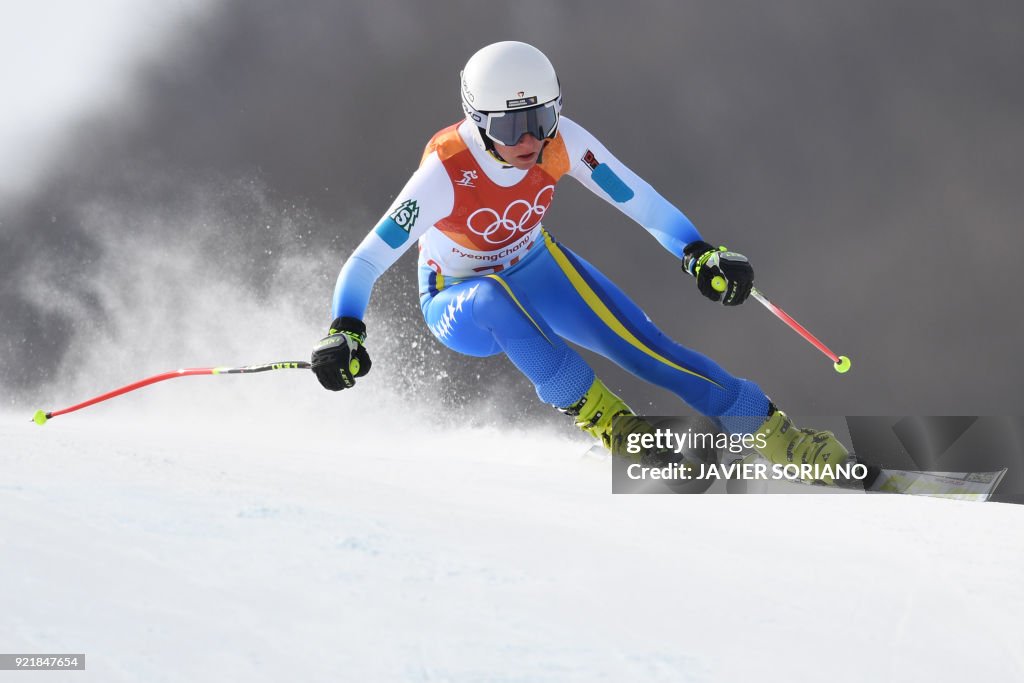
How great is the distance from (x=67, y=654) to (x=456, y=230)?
2158 millimetres

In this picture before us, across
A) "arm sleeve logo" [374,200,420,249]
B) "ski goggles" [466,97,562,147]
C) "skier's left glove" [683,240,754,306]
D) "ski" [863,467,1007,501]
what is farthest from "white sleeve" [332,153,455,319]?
"ski" [863,467,1007,501]

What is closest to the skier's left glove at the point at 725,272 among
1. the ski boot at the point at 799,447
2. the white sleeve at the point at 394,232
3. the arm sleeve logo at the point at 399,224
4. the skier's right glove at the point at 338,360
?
the ski boot at the point at 799,447

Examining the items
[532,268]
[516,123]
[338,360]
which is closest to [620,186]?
[532,268]

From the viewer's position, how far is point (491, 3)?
638 centimetres

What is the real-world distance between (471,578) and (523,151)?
1.67 meters

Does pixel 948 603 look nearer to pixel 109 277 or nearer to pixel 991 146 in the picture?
pixel 991 146

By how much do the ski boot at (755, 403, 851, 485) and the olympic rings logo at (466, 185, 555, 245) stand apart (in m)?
1.08

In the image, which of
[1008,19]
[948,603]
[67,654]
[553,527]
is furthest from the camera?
[1008,19]

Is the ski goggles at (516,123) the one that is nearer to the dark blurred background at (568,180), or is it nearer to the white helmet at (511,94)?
the white helmet at (511,94)

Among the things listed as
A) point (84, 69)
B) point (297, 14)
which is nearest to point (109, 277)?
point (84, 69)

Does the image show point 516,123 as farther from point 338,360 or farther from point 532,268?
point 338,360

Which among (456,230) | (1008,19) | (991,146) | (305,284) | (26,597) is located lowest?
(26,597)

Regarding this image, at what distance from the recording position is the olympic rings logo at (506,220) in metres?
3.46

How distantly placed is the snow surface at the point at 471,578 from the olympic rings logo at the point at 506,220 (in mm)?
894
